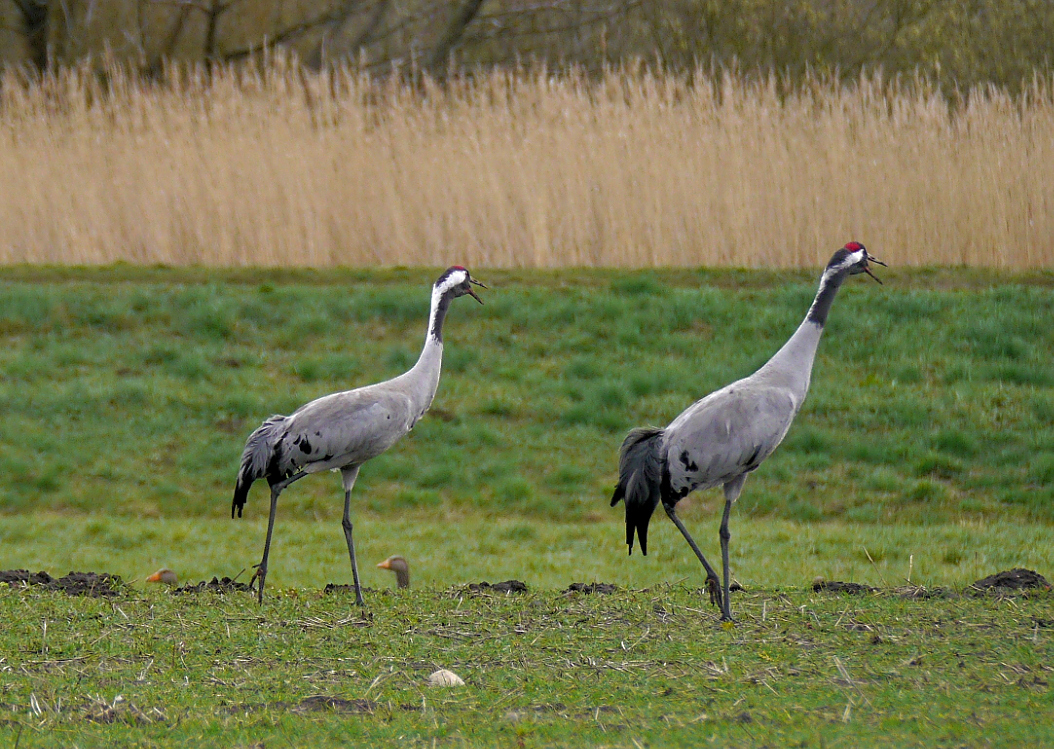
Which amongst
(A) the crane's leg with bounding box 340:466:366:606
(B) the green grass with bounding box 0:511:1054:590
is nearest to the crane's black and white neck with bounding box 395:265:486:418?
(A) the crane's leg with bounding box 340:466:366:606

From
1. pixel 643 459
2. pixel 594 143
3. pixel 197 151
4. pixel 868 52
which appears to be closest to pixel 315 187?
pixel 197 151

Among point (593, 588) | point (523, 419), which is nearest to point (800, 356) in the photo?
point (593, 588)

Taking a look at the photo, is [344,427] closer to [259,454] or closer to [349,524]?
[259,454]

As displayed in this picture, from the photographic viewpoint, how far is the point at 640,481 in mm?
6477

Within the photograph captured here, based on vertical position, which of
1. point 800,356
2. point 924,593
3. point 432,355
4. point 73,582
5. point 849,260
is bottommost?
point 924,593

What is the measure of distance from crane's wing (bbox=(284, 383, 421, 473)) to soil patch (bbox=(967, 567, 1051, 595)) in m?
3.14

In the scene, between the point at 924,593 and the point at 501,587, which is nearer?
the point at 924,593

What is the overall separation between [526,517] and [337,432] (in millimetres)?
2942

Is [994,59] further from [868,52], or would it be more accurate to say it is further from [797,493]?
[797,493]

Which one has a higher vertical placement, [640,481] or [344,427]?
[344,427]

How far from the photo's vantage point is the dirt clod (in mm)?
7141

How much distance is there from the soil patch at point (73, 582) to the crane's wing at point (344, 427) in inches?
48.5

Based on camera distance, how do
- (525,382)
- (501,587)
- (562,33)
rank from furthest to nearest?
(562,33) < (525,382) < (501,587)

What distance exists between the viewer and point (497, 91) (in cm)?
1606
